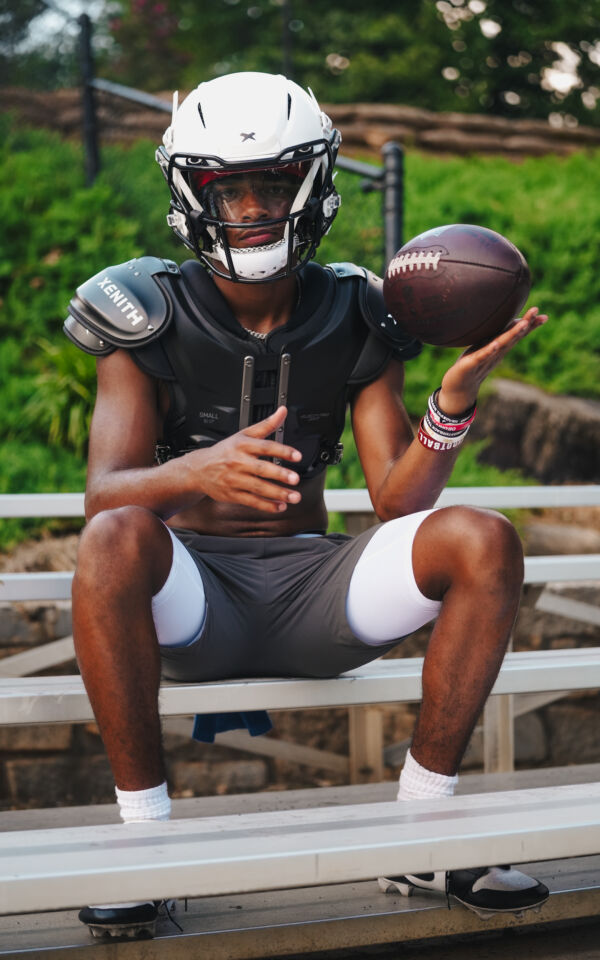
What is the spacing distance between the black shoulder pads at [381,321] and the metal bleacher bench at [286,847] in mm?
677

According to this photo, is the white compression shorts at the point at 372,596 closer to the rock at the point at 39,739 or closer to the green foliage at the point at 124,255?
the rock at the point at 39,739

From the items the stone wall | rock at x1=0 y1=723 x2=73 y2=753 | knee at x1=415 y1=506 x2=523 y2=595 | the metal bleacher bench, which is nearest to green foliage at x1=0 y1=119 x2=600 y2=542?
rock at x1=0 y1=723 x2=73 y2=753

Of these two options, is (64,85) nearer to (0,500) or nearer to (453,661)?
(0,500)

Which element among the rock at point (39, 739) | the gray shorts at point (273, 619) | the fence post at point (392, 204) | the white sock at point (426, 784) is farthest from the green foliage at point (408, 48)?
the white sock at point (426, 784)

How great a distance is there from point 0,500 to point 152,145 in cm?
502

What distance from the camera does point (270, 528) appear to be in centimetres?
228

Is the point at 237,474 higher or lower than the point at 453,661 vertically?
higher

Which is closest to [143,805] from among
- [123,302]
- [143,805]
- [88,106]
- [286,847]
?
[143,805]

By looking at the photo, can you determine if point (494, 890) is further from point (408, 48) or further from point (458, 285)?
point (408, 48)

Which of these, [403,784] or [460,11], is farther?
[460,11]

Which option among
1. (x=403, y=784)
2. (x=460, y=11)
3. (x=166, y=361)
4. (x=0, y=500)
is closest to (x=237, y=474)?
(x=166, y=361)

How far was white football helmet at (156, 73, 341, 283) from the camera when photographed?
2.08 metres

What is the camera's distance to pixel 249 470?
5.72 feet

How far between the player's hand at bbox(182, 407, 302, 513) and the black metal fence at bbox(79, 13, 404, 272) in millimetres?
2064
